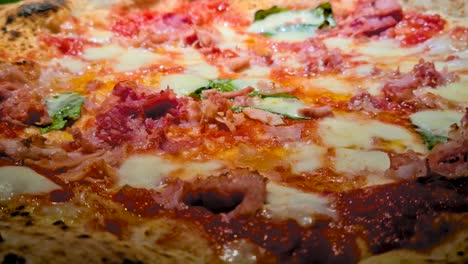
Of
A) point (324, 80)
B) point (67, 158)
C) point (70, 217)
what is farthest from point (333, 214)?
point (324, 80)

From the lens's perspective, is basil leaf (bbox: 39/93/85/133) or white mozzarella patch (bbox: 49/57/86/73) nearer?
basil leaf (bbox: 39/93/85/133)

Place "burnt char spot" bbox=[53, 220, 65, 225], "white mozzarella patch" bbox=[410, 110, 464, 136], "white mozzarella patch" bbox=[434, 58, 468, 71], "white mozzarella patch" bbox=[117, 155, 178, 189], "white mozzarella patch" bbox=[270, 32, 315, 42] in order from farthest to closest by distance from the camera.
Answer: "white mozzarella patch" bbox=[270, 32, 315, 42] < "white mozzarella patch" bbox=[434, 58, 468, 71] < "white mozzarella patch" bbox=[410, 110, 464, 136] < "white mozzarella patch" bbox=[117, 155, 178, 189] < "burnt char spot" bbox=[53, 220, 65, 225]

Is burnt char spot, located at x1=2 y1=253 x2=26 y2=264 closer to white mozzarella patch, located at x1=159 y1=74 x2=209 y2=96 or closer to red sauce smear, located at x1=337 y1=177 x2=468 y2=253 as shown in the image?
red sauce smear, located at x1=337 y1=177 x2=468 y2=253

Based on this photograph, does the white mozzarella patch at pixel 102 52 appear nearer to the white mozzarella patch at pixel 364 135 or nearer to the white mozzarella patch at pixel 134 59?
the white mozzarella patch at pixel 134 59

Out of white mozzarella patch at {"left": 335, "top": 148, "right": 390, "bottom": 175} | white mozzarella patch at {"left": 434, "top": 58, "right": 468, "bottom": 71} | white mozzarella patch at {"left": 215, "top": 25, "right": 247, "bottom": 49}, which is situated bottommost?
white mozzarella patch at {"left": 215, "top": 25, "right": 247, "bottom": 49}

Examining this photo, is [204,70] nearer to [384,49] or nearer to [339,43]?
[339,43]

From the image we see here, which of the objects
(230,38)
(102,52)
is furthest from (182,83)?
(230,38)

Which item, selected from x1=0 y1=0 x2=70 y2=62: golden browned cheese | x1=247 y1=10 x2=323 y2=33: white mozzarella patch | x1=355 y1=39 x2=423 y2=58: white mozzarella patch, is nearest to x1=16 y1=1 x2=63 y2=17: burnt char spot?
x1=0 y1=0 x2=70 y2=62: golden browned cheese

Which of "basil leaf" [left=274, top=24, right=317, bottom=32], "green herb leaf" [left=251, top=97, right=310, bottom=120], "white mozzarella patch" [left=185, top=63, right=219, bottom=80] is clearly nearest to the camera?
"green herb leaf" [left=251, top=97, right=310, bottom=120]
